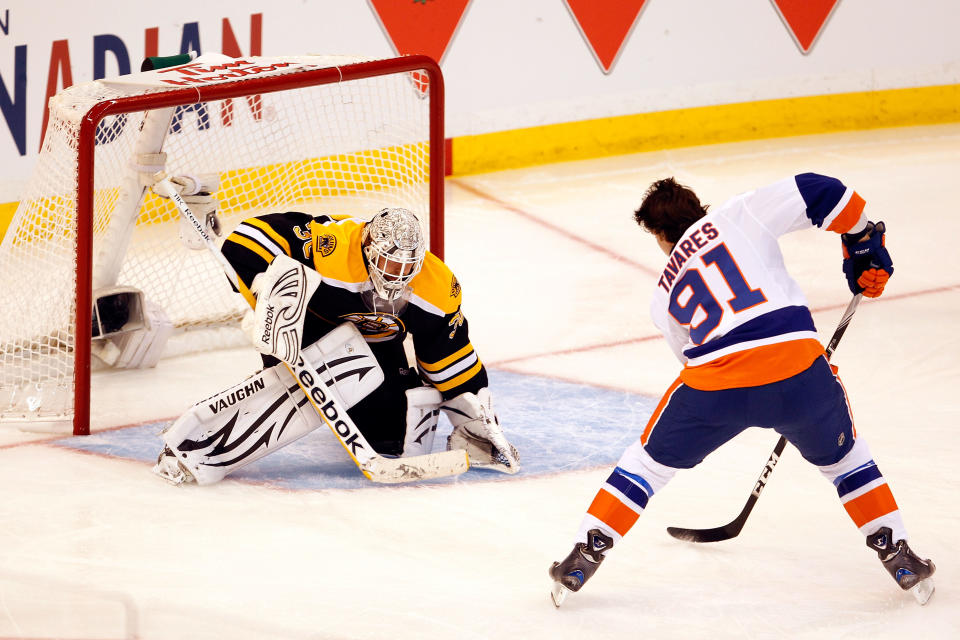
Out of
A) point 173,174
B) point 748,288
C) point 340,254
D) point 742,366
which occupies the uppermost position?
point 748,288

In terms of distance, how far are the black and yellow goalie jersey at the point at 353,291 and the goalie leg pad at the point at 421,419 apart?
4 centimetres

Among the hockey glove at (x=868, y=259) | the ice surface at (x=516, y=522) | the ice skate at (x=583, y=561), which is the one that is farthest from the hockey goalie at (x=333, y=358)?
the hockey glove at (x=868, y=259)

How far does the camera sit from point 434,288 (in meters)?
3.49

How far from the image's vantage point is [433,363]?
3555 millimetres

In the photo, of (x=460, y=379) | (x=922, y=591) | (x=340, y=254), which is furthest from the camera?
(x=460, y=379)

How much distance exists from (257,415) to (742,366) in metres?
1.34

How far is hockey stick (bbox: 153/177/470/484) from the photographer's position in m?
3.49

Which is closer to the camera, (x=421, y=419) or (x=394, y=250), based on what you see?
(x=394, y=250)

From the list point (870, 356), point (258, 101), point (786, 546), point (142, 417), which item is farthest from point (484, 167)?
point (786, 546)

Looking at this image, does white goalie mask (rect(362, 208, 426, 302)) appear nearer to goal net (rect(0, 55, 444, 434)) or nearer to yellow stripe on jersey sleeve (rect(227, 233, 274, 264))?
yellow stripe on jersey sleeve (rect(227, 233, 274, 264))

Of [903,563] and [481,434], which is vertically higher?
[903,563]

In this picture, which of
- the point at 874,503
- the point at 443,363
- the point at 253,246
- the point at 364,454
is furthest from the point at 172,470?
the point at 874,503

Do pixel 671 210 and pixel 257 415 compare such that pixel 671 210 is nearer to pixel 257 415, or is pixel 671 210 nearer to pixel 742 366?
pixel 742 366

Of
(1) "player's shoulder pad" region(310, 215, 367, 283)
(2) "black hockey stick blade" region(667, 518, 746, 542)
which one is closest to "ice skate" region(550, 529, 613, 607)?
(2) "black hockey stick blade" region(667, 518, 746, 542)
